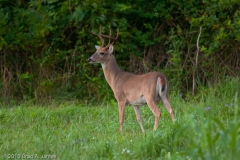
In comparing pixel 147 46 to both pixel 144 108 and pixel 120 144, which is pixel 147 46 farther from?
pixel 120 144

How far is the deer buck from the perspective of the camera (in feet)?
25.4

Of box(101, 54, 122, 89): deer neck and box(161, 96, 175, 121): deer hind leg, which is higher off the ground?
box(101, 54, 122, 89): deer neck

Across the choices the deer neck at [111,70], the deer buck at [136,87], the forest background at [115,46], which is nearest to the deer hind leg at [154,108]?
the deer buck at [136,87]

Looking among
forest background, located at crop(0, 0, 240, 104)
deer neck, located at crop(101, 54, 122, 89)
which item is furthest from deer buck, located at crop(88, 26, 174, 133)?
forest background, located at crop(0, 0, 240, 104)

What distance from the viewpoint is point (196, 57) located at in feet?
35.7

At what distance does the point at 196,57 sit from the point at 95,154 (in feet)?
18.6

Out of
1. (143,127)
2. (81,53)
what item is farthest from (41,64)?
(143,127)

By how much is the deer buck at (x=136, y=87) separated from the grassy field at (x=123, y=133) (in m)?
0.25

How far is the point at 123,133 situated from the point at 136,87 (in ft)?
3.41

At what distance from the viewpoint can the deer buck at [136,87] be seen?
7.75 metres

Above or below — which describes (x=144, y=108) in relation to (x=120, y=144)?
below

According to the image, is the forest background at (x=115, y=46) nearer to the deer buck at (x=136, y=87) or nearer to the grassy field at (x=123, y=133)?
the grassy field at (x=123, y=133)

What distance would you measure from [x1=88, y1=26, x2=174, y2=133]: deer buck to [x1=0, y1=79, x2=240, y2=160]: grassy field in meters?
0.25

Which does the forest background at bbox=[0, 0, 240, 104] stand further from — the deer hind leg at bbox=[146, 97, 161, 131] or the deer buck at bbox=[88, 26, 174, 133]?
the deer hind leg at bbox=[146, 97, 161, 131]
